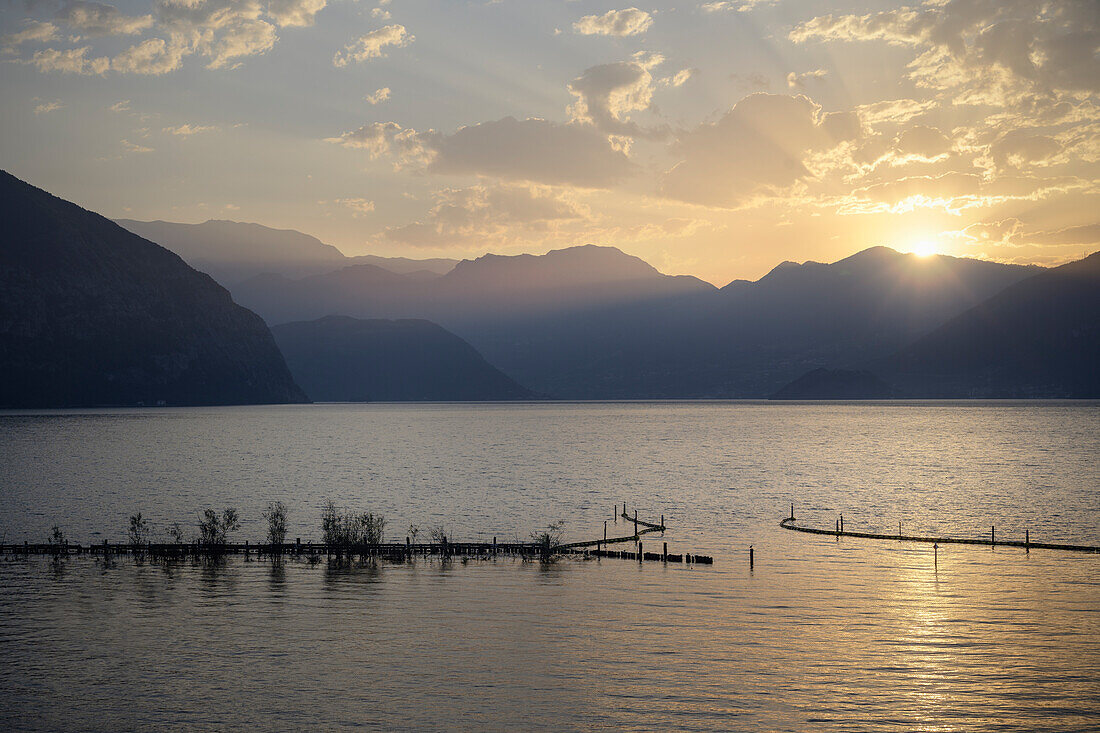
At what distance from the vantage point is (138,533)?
95.8m

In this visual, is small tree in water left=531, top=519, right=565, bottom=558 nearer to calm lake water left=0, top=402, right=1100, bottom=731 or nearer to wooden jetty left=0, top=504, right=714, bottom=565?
wooden jetty left=0, top=504, right=714, bottom=565

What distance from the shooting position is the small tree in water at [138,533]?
85875 mm

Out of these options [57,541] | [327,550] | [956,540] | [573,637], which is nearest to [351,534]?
[327,550]

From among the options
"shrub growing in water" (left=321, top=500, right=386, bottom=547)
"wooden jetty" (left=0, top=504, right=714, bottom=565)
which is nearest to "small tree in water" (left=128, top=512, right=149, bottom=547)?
"wooden jetty" (left=0, top=504, right=714, bottom=565)

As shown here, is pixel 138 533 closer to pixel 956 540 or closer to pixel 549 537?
pixel 549 537

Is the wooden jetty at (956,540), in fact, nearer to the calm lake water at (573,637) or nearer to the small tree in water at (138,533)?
the calm lake water at (573,637)

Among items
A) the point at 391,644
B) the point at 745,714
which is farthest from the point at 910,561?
the point at 391,644

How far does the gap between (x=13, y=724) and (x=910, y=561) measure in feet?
240

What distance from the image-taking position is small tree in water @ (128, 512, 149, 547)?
85.9 m

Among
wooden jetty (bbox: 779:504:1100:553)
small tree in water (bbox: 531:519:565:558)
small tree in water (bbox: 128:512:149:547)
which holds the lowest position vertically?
wooden jetty (bbox: 779:504:1100:553)

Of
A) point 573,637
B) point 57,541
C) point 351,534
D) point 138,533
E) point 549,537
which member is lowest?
point 573,637

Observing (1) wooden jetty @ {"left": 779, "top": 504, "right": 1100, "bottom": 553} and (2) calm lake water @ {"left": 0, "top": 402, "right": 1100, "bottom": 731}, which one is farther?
(1) wooden jetty @ {"left": 779, "top": 504, "right": 1100, "bottom": 553}

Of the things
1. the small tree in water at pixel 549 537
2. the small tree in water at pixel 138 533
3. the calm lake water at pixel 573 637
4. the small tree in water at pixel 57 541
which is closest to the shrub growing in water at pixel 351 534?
the calm lake water at pixel 573 637

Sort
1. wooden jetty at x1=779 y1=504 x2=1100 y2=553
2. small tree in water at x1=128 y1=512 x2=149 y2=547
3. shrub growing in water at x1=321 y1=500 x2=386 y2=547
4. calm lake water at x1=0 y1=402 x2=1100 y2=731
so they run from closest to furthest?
calm lake water at x1=0 y1=402 x2=1100 y2=731 < shrub growing in water at x1=321 y1=500 x2=386 y2=547 < small tree in water at x1=128 y1=512 x2=149 y2=547 < wooden jetty at x1=779 y1=504 x2=1100 y2=553
